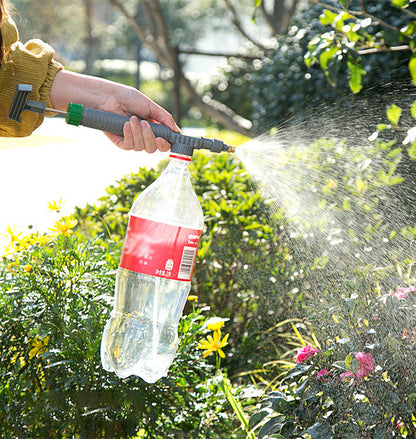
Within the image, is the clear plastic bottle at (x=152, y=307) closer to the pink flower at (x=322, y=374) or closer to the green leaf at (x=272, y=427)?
the green leaf at (x=272, y=427)

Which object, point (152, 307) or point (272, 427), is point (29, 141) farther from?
point (272, 427)

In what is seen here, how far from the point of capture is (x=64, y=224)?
235 cm

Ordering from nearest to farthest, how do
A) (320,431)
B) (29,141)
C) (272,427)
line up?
(320,431) → (272,427) → (29,141)

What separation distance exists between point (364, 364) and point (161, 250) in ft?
2.38

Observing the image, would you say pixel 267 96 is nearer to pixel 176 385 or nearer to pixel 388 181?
pixel 388 181

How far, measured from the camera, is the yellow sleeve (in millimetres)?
2027

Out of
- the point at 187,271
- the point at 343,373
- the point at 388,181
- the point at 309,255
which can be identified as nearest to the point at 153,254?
the point at 187,271

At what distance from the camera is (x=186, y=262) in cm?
174

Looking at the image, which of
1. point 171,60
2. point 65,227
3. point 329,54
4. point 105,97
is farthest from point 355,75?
point 171,60

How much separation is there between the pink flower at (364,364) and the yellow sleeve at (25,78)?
1.39 metres

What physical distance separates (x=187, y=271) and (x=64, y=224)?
2.66 feet

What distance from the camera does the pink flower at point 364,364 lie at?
1748 millimetres

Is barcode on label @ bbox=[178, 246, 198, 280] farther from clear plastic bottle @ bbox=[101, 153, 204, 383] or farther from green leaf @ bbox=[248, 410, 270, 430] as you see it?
green leaf @ bbox=[248, 410, 270, 430]

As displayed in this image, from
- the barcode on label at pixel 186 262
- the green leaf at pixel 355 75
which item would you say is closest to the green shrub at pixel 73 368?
the barcode on label at pixel 186 262
